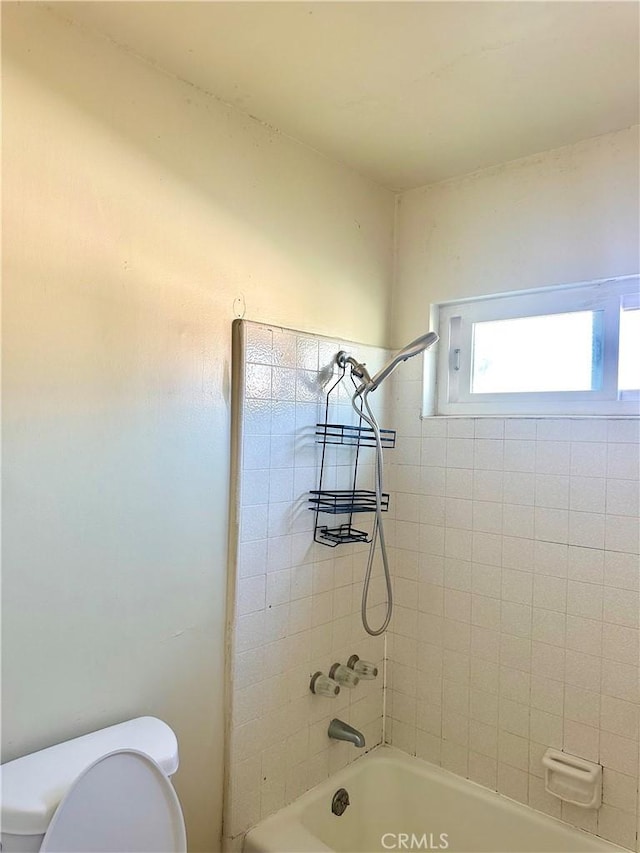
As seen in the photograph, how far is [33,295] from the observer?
126 cm

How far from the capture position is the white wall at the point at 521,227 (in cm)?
177

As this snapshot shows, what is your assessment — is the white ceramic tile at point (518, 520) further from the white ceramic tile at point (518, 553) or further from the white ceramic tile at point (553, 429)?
the white ceramic tile at point (553, 429)

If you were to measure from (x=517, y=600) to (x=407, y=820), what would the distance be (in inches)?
36.4

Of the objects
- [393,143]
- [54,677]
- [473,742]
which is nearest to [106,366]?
[54,677]

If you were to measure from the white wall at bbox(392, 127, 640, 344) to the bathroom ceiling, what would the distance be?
0.09m

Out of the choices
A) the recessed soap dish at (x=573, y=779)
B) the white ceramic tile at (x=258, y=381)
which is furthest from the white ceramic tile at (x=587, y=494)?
the white ceramic tile at (x=258, y=381)

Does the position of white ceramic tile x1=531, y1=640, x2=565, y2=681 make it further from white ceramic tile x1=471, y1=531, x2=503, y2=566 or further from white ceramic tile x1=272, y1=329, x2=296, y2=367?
white ceramic tile x1=272, y1=329, x2=296, y2=367

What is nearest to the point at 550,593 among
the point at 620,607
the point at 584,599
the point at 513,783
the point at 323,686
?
the point at 584,599

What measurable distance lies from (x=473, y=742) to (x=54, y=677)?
147cm

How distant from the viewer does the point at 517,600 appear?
6.35ft

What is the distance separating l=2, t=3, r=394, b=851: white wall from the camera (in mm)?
1252

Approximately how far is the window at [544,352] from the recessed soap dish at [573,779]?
→ 1.10 meters

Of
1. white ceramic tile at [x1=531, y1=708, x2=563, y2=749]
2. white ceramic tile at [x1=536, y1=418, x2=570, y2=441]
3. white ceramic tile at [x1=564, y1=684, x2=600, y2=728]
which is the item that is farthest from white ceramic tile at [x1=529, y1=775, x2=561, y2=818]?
white ceramic tile at [x1=536, y1=418, x2=570, y2=441]

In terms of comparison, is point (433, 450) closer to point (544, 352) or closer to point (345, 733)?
point (544, 352)
